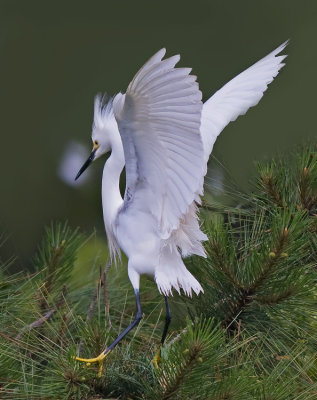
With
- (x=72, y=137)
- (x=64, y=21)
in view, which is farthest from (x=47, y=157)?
(x=64, y=21)

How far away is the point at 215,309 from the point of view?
1310mm

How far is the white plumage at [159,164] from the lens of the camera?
1.22 metres

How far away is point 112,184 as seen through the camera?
1521 millimetres

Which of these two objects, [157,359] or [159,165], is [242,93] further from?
[157,359]

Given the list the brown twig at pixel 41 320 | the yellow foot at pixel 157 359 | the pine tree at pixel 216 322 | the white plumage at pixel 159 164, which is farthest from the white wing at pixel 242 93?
the yellow foot at pixel 157 359

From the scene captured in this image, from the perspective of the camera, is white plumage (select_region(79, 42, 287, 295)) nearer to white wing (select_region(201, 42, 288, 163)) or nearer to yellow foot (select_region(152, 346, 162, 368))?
white wing (select_region(201, 42, 288, 163))

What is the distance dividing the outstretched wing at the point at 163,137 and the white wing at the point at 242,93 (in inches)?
9.9

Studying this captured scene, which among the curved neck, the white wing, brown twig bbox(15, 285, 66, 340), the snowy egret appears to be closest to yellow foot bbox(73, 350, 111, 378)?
the snowy egret

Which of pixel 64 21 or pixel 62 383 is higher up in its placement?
pixel 62 383

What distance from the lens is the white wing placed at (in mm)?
1587

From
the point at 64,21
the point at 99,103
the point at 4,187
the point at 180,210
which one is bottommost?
the point at 4,187

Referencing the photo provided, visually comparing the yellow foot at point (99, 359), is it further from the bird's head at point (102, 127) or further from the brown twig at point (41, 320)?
the bird's head at point (102, 127)

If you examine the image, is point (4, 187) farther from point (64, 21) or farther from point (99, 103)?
point (99, 103)

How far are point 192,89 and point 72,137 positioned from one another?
2.78 metres
